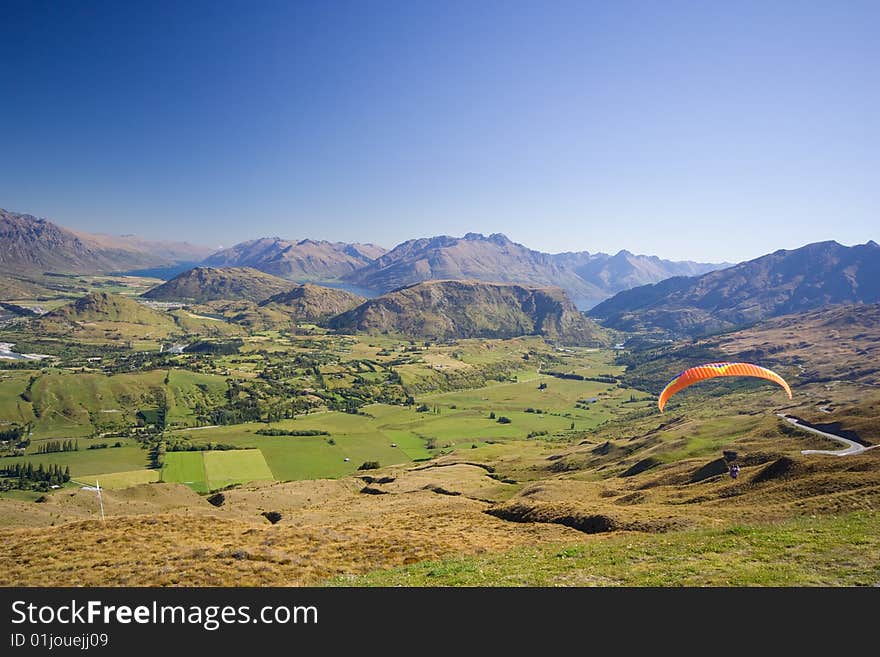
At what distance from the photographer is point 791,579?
2000cm

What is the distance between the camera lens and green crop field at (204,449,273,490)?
5758 inches

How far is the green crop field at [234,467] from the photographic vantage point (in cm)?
14625

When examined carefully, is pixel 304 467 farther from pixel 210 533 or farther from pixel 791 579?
pixel 791 579

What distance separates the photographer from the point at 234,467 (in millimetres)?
158375

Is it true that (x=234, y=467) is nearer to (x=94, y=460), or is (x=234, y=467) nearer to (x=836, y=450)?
(x=94, y=460)

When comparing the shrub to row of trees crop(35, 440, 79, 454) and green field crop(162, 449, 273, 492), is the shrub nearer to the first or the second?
green field crop(162, 449, 273, 492)

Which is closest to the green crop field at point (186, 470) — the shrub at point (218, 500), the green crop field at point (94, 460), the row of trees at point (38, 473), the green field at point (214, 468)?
the green field at point (214, 468)

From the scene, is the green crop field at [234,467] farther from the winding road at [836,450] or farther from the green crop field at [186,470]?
the winding road at [836,450]

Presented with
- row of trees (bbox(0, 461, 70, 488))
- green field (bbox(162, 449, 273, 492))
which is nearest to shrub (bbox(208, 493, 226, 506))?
green field (bbox(162, 449, 273, 492))

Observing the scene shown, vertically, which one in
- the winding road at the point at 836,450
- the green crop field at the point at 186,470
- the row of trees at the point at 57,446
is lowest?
the green crop field at the point at 186,470

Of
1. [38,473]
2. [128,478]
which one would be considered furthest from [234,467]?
[38,473]
